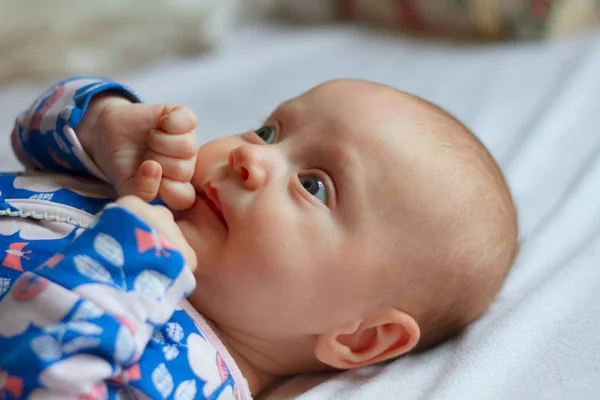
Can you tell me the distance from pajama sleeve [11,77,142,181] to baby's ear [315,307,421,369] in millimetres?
393

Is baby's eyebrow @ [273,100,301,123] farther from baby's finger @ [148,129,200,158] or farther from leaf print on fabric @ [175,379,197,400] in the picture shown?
leaf print on fabric @ [175,379,197,400]

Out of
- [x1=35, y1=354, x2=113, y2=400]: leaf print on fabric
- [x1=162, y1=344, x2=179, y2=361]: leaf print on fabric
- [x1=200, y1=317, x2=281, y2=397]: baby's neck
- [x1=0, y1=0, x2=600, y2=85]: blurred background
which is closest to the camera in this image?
[x1=35, y1=354, x2=113, y2=400]: leaf print on fabric

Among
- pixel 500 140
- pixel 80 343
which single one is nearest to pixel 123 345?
pixel 80 343

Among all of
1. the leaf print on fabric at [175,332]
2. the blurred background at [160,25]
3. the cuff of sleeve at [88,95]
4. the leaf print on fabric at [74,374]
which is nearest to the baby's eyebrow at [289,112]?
the cuff of sleeve at [88,95]

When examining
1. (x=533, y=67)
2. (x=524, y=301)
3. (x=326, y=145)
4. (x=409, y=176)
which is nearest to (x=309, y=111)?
(x=326, y=145)

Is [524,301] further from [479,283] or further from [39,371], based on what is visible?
[39,371]

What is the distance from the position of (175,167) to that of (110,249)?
0.64ft

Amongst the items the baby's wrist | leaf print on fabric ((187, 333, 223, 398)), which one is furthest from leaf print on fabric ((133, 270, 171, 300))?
the baby's wrist

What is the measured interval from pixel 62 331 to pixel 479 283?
1.70 ft

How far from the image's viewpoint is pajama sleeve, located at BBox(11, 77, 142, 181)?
1.01 m

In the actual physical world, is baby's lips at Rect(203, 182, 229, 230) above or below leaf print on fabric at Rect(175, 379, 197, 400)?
above

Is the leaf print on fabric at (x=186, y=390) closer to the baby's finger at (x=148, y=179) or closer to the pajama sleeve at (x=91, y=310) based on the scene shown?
the pajama sleeve at (x=91, y=310)

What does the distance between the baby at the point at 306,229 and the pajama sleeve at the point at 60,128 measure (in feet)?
0.16

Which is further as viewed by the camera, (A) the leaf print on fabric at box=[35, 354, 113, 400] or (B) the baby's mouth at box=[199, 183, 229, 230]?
(B) the baby's mouth at box=[199, 183, 229, 230]
